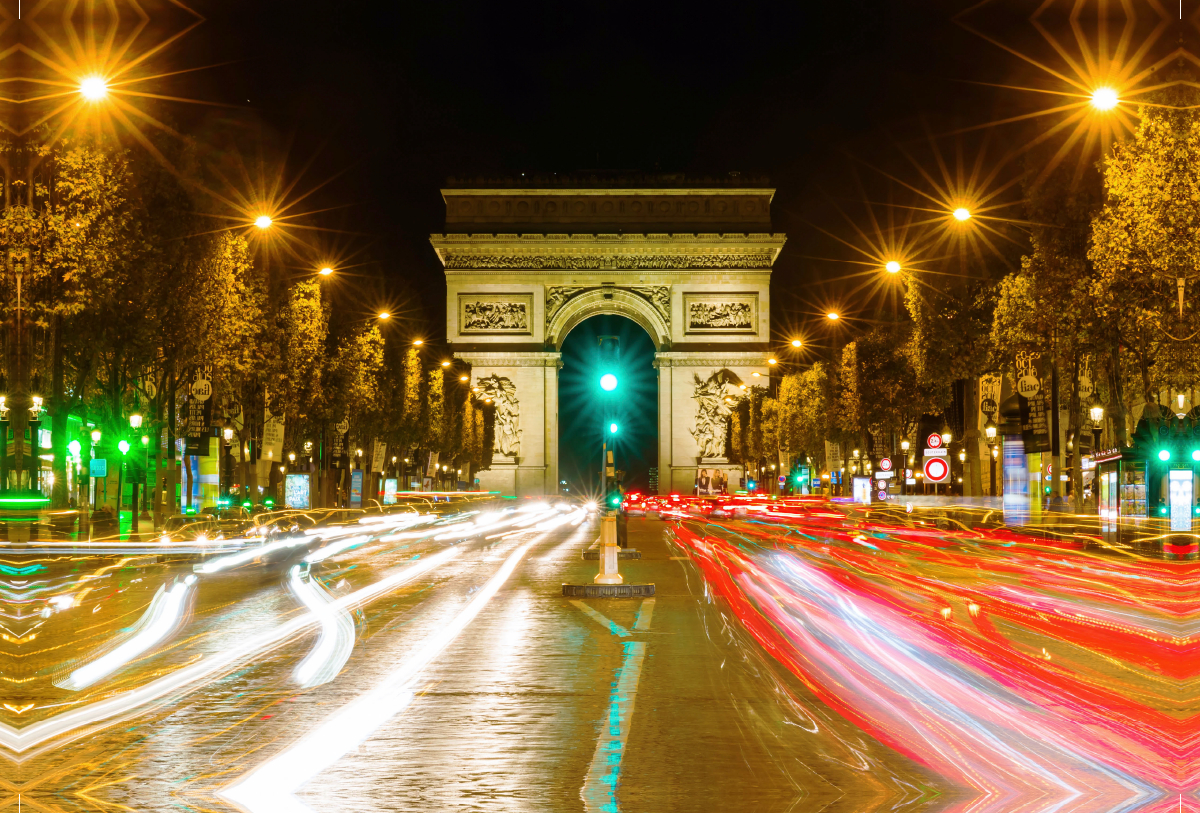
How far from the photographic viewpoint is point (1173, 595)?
20.0m

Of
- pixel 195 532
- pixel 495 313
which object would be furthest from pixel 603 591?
pixel 495 313

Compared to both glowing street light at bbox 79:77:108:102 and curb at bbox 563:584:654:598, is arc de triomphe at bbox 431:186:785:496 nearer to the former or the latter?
glowing street light at bbox 79:77:108:102

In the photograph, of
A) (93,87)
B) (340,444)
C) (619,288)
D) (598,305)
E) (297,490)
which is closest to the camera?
(93,87)

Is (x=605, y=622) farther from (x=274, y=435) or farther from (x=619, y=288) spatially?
(x=619, y=288)

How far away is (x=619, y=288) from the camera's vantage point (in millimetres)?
98375

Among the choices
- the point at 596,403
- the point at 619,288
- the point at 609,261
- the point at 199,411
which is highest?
the point at 609,261

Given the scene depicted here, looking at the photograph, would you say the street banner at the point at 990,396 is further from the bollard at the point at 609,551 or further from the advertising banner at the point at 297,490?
the bollard at the point at 609,551

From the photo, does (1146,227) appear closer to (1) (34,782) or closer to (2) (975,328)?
(2) (975,328)

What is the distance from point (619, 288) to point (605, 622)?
82.2 meters

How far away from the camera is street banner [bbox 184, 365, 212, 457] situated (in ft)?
143

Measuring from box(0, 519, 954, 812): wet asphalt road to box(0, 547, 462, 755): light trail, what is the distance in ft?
0.24

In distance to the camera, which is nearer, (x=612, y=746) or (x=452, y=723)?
(x=612, y=746)

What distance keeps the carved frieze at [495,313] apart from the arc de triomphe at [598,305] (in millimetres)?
69

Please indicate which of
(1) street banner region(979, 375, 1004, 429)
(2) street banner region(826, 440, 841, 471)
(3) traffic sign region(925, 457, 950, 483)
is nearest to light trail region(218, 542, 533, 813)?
(3) traffic sign region(925, 457, 950, 483)
